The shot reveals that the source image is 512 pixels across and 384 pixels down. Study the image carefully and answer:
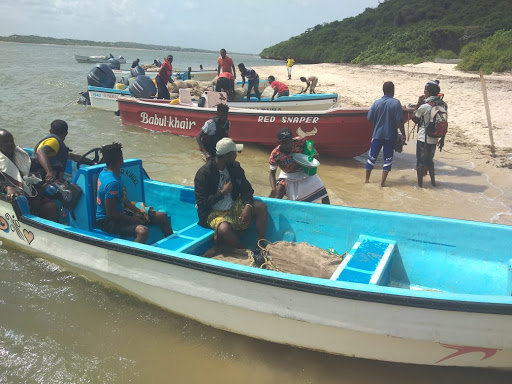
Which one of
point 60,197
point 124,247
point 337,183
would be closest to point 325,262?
point 124,247

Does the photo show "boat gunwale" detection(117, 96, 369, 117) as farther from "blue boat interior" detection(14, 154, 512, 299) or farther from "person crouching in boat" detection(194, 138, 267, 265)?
"person crouching in boat" detection(194, 138, 267, 265)

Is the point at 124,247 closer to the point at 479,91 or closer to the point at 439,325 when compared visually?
the point at 439,325

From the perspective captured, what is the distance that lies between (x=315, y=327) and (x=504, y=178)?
6213 mm

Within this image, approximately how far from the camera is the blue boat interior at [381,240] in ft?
12.1

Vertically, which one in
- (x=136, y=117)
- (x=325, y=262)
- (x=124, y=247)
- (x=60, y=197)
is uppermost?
(x=136, y=117)

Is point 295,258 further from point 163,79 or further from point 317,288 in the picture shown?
point 163,79

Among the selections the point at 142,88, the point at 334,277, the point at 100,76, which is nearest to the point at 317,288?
the point at 334,277

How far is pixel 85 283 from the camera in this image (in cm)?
442

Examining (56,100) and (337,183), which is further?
(56,100)

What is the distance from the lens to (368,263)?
3605 millimetres

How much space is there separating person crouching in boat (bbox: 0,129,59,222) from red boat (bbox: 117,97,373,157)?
4.00 metres

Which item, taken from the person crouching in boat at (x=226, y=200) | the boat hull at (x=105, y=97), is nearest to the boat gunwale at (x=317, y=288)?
the person crouching in boat at (x=226, y=200)

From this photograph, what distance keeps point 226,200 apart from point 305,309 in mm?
1546

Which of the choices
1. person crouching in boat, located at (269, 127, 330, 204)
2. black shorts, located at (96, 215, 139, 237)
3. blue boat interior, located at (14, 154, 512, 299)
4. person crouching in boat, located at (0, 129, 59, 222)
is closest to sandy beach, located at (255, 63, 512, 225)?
person crouching in boat, located at (269, 127, 330, 204)
